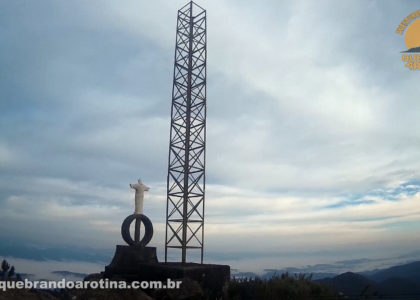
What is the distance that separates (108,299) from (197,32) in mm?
16552

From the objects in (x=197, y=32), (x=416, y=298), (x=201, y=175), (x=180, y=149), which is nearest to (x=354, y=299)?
(x=416, y=298)

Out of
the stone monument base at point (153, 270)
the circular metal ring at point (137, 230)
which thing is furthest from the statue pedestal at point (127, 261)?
the circular metal ring at point (137, 230)

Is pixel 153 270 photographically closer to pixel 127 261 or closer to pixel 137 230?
pixel 127 261

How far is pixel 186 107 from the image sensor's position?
21.0 m

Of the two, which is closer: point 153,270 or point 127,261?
point 153,270

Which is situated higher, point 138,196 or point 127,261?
point 138,196

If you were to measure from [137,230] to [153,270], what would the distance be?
2.63 metres

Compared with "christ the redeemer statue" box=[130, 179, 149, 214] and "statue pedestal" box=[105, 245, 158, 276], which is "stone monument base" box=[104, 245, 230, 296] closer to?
"statue pedestal" box=[105, 245, 158, 276]

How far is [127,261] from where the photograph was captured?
55.9 feet

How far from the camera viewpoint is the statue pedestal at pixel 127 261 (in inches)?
661

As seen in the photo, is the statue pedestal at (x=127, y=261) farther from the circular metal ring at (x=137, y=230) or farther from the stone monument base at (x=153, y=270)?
the circular metal ring at (x=137, y=230)

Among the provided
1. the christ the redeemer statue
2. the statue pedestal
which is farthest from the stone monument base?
the christ the redeemer statue

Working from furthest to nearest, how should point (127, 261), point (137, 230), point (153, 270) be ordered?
point (137, 230), point (127, 261), point (153, 270)

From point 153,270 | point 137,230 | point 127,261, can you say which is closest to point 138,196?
point 137,230
